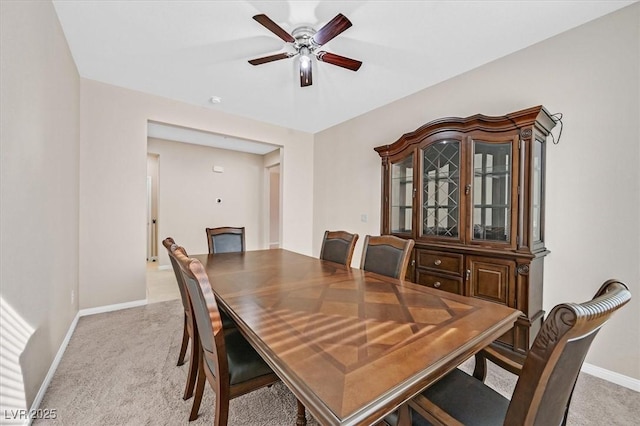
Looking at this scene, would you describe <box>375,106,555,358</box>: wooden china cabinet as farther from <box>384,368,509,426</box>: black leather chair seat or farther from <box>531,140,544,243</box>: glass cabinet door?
<box>384,368,509,426</box>: black leather chair seat

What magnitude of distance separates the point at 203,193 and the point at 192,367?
4621mm

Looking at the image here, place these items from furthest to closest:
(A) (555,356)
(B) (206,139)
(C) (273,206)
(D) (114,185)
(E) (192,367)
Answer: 1. (C) (273,206)
2. (B) (206,139)
3. (D) (114,185)
4. (E) (192,367)
5. (A) (555,356)

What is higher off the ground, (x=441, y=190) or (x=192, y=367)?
(x=441, y=190)

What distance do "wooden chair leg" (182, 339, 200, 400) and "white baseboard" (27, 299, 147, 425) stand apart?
2.59 feet

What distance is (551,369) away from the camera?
657 millimetres

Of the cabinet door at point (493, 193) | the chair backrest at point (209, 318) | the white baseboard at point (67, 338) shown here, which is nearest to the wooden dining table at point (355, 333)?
the chair backrest at point (209, 318)

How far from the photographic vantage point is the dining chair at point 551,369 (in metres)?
0.61

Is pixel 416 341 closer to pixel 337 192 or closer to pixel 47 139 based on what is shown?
pixel 47 139

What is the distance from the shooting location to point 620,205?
1.91 meters

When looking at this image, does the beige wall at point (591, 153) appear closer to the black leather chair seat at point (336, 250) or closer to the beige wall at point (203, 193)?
the black leather chair seat at point (336, 250)

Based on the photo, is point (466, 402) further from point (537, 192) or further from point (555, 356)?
point (537, 192)

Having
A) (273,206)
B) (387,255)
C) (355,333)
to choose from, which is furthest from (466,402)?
(273,206)

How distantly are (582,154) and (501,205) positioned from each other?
2.20 feet

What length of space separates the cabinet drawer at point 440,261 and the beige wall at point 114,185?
3302 millimetres
